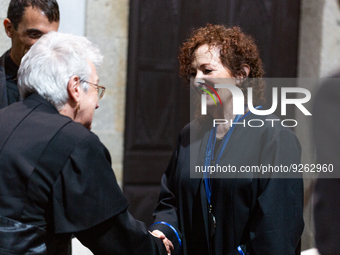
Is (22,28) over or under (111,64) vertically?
over

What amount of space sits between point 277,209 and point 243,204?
172 mm

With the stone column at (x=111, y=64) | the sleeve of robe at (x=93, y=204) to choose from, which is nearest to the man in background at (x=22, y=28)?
the sleeve of robe at (x=93, y=204)

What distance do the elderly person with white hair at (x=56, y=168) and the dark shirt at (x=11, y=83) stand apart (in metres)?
0.80

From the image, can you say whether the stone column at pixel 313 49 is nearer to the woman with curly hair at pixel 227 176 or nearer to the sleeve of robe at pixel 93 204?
the woman with curly hair at pixel 227 176

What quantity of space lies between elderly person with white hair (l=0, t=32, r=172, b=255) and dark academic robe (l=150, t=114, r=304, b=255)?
0.51m

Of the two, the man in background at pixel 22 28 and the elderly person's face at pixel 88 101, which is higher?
the man in background at pixel 22 28

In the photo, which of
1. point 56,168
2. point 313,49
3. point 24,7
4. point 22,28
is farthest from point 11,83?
point 313,49

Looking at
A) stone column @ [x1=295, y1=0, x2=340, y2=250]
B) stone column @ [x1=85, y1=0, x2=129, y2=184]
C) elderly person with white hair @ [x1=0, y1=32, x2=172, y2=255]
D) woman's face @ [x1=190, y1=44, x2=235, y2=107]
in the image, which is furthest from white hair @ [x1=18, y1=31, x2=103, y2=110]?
stone column @ [x1=295, y1=0, x2=340, y2=250]

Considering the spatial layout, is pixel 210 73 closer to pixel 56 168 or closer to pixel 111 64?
pixel 56 168

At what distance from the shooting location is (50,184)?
4.87 feet

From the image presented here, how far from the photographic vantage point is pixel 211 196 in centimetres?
208

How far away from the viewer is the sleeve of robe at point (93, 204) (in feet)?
4.91

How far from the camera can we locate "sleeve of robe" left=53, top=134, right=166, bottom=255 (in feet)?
4.91

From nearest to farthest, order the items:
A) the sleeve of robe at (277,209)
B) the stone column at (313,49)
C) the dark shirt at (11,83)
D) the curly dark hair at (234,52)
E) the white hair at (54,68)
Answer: the white hair at (54,68), the sleeve of robe at (277,209), the curly dark hair at (234,52), the dark shirt at (11,83), the stone column at (313,49)
